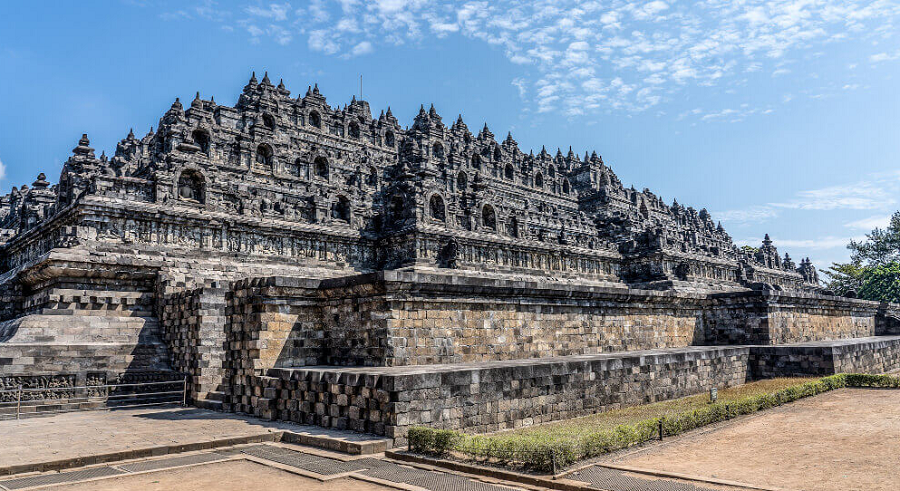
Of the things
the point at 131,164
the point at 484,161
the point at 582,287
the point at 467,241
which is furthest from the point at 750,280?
the point at 131,164

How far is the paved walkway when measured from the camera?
32.1ft

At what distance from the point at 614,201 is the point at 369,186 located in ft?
77.0

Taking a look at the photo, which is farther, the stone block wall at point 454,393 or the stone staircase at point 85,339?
the stone staircase at point 85,339

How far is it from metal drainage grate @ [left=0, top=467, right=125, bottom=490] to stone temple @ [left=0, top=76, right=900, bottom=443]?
3.74 m

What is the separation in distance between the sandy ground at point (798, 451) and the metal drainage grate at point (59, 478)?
24.3 ft

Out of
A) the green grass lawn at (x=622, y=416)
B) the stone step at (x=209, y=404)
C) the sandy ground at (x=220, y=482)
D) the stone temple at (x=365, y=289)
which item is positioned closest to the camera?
the sandy ground at (x=220, y=482)

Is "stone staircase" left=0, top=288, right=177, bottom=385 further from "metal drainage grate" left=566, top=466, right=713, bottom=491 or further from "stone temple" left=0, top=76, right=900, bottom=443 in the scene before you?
"metal drainage grate" left=566, top=466, right=713, bottom=491

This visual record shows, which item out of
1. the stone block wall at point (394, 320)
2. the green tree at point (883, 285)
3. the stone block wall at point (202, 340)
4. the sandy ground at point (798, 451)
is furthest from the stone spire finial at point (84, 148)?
the green tree at point (883, 285)

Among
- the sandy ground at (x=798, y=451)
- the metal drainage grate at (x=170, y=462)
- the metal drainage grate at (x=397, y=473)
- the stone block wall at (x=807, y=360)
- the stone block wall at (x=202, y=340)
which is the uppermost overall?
the stone block wall at (x=202, y=340)

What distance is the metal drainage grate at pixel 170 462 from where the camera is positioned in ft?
29.4

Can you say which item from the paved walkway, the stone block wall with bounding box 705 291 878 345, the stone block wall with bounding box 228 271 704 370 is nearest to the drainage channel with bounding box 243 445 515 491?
the paved walkway

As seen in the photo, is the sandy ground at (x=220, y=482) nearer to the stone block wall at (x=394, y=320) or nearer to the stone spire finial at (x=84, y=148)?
the stone block wall at (x=394, y=320)

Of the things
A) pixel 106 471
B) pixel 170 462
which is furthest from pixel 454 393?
pixel 106 471

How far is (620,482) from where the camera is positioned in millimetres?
7730
